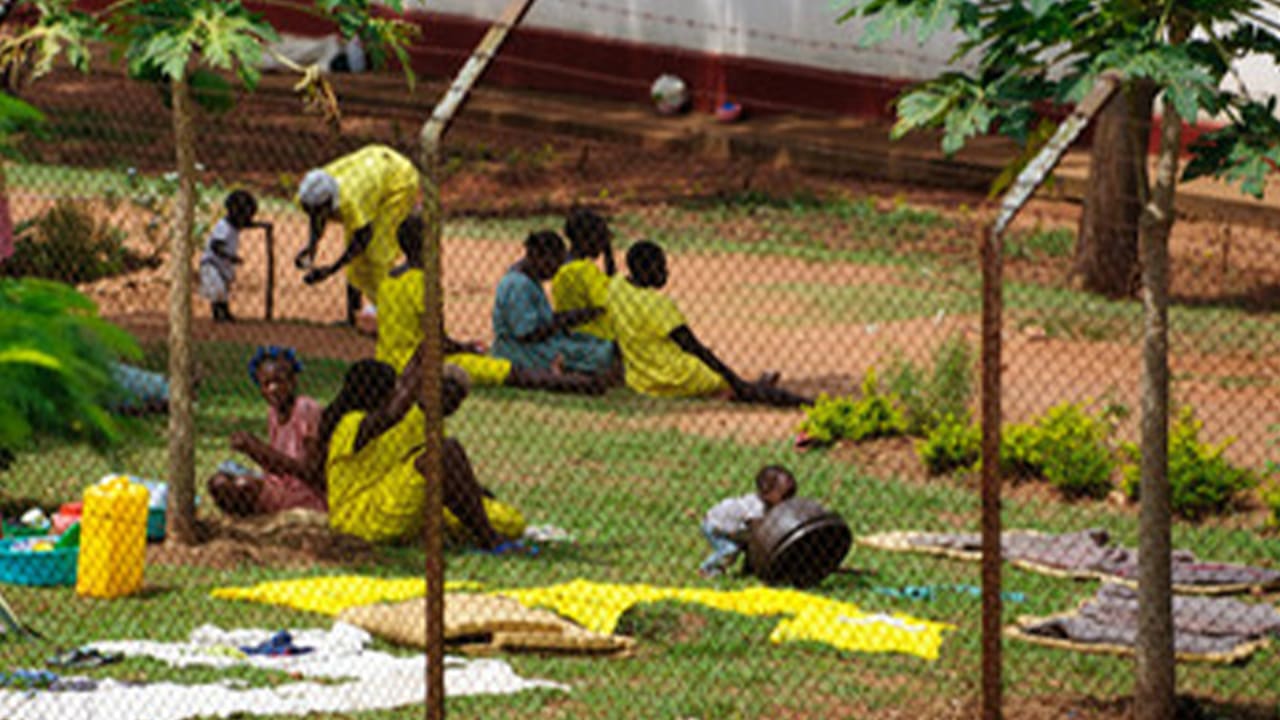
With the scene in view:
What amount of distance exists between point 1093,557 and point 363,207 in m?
6.73

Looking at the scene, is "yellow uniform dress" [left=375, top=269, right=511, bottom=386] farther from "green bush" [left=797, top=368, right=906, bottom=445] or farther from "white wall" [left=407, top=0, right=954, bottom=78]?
Result: "white wall" [left=407, top=0, right=954, bottom=78]

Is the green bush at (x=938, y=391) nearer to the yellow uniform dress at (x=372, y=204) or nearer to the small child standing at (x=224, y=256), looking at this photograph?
the yellow uniform dress at (x=372, y=204)

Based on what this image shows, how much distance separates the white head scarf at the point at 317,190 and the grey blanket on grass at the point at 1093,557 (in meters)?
5.71

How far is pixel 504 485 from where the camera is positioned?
12391 millimetres

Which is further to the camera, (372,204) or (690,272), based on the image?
(690,272)

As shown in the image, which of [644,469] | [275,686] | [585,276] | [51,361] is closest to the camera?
[51,361]

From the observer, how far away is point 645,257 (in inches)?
578

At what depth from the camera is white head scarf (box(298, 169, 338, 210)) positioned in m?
15.7

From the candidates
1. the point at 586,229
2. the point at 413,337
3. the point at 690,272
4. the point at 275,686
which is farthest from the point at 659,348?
the point at 275,686

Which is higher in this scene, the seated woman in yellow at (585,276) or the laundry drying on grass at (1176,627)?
the seated woman in yellow at (585,276)

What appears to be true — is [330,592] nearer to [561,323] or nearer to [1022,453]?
[1022,453]

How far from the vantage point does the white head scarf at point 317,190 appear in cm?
1571

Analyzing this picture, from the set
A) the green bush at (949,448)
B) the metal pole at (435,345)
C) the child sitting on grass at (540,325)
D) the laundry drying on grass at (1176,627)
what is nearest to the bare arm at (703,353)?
the child sitting on grass at (540,325)

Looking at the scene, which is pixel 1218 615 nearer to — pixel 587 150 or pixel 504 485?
pixel 504 485
